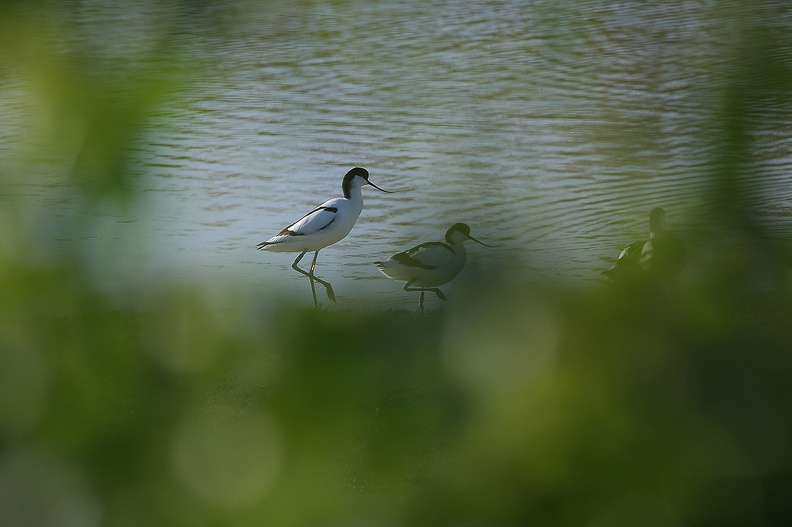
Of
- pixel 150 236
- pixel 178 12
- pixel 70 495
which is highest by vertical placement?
pixel 178 12

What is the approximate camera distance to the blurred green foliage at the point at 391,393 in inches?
20.0

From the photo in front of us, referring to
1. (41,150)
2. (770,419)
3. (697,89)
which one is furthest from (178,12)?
(770,419)

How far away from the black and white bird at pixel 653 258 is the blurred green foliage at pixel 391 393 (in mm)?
18

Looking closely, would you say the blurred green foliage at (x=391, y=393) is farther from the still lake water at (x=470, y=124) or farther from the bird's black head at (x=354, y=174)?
the bird's black head at (x=354, y=174)

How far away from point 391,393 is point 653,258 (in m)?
0.23

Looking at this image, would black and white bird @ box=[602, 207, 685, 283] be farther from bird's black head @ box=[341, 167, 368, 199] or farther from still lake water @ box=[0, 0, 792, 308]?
bird's black head @ box=[341, 167, 368, 199]

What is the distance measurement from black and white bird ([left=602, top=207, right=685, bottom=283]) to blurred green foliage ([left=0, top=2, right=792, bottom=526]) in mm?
18

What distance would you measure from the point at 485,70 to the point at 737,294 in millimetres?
654

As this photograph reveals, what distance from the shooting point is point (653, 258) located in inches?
26.2

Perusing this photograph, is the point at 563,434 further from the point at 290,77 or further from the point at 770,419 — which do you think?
the point at 290,77

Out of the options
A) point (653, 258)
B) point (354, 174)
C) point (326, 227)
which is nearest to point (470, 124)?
point (653, 258)

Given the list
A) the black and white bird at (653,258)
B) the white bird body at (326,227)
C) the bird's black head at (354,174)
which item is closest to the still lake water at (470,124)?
the black and white bird at (653,258)

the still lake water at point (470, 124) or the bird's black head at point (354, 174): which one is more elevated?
the still lake water at point (470, 124)

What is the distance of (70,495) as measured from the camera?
0.52 meters
